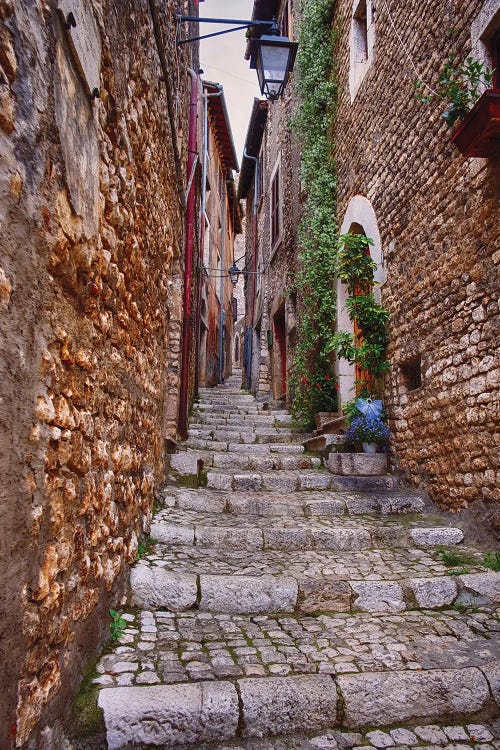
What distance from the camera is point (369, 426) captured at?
16.5 ft

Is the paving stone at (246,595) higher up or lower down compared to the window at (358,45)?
lower down

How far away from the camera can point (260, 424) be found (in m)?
7.25

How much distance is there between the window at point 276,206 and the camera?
10.6 metres

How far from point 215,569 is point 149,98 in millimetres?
2864

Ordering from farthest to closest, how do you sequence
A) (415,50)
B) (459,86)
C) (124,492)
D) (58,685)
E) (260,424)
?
(260,424)
(415,50)
(459,86)
(124,492)
(58,685)

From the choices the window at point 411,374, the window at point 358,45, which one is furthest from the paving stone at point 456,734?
the window at point 358,45

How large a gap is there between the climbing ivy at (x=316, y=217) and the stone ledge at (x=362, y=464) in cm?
177

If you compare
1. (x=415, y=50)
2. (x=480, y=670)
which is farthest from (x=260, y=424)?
(x=480, y=670)

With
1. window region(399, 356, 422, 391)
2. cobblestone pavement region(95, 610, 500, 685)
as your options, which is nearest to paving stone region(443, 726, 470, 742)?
cobblestone pavement region(95, 610, 500, 685)

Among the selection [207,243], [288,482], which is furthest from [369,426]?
[207,243]

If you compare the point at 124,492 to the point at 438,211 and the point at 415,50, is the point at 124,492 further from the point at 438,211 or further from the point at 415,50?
the point at 415,50

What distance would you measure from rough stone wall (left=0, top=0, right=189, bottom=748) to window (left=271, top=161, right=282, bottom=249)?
783 centimetres

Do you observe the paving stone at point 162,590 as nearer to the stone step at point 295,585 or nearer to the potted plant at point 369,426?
the stone step at point 295,585

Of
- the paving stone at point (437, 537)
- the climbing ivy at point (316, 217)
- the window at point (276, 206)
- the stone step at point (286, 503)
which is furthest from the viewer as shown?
the window at point (276, 206)
